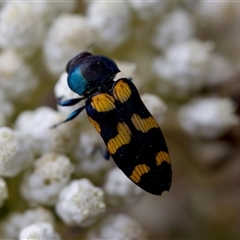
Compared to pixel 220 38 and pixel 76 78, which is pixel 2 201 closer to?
pixel 76 78

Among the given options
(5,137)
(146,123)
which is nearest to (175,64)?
(146,123)

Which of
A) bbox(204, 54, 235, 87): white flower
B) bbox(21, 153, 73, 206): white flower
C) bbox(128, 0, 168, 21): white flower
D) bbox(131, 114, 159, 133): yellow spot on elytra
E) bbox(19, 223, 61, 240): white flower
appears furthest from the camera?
bbox(204, 54, 235, 87): white flower

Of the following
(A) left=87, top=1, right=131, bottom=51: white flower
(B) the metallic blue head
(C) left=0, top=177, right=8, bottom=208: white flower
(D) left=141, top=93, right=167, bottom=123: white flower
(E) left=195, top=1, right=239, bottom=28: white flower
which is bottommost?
(C) left=0, top=177, right=8, bottom=208: white flower

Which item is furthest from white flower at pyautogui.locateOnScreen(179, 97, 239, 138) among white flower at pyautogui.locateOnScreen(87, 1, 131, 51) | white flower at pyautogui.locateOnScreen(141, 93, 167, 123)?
white flower at pyautogui.locateOnScreen(87, 1, 131, 51)

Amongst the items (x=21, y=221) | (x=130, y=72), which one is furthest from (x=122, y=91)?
(x=21, y=221)

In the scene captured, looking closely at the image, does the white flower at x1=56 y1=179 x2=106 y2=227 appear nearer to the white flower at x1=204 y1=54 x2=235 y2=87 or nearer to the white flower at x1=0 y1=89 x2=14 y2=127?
the white flower at x1=0 y1=89 x2=14 y2=127

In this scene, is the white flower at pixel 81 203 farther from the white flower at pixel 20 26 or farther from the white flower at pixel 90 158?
the white flower at pixel 20 26
